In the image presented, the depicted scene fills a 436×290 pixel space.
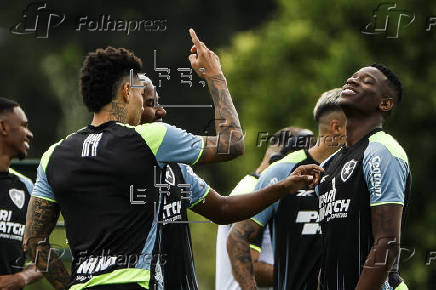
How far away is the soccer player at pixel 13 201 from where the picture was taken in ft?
23.7

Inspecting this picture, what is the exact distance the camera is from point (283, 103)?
64.3 ft

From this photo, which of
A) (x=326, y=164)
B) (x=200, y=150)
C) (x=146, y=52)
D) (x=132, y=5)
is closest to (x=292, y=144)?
(x=326, y=164)

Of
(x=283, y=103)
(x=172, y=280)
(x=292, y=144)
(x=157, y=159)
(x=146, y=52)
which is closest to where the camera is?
(x=157, y=159)

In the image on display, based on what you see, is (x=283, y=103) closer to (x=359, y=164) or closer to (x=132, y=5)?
(x=132, y=5)

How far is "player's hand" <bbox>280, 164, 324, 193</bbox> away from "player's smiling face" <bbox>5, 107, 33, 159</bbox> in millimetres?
3206

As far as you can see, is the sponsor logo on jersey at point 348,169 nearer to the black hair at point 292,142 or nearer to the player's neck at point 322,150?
the player's neck at point 322,150

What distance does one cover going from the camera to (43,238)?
17.7 feet

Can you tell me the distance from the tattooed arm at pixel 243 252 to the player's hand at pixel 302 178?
1.70 meters

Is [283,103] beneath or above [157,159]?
above

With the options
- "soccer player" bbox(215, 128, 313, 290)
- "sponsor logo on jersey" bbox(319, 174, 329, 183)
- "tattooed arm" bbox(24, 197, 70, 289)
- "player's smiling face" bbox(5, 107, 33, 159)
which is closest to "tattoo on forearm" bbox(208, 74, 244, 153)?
"sponsor logo on jersey" bbox(319, 174, 329, 183)

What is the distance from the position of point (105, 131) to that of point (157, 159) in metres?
0.35

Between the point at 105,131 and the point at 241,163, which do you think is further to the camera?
the point at 241,163

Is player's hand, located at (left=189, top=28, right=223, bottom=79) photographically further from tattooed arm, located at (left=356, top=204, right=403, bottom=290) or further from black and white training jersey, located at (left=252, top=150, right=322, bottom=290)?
black and white training jersey, located at (left=252, top=150, right=322, bottom=290)

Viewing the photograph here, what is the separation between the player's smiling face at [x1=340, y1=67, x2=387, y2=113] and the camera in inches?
228
